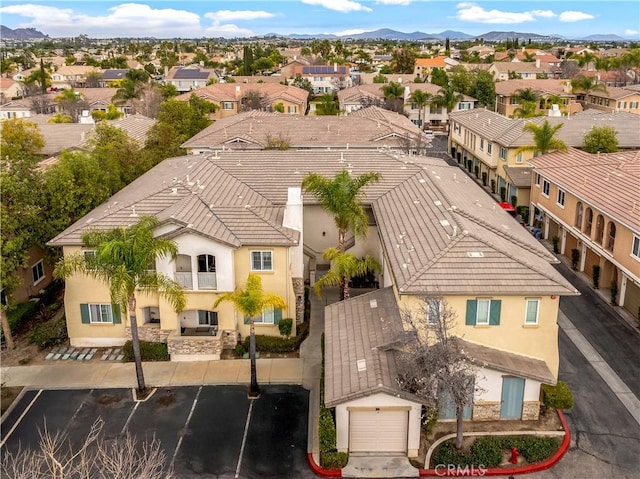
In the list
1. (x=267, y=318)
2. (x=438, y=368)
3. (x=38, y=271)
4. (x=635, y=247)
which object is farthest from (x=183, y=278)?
(x=635, y=247)

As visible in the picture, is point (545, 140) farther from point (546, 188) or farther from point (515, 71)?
point (515, 71)

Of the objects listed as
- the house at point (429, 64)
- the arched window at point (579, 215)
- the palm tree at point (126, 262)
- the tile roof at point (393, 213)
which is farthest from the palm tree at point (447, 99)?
the palm tree at point (126, 262)

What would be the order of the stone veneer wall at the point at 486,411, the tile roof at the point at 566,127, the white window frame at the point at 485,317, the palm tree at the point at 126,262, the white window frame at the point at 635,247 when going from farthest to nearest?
the tile roof at the point at 566,127 < the white window frame at the point at 635,247 < the white window frame at the point at 485,317 < the stone veneer wall at the point at 486,411 < the palm tree at the point at 126,262

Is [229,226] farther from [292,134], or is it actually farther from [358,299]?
[292,134]

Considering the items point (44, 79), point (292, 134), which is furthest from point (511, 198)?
point (44, 79)

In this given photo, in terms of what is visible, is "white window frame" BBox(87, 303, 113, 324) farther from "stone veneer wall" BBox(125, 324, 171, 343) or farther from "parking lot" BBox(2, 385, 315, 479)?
"parking lot" BBox(2, 385, 315, 479)

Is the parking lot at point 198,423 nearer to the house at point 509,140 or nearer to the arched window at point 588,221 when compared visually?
the arched window at point 588,221
